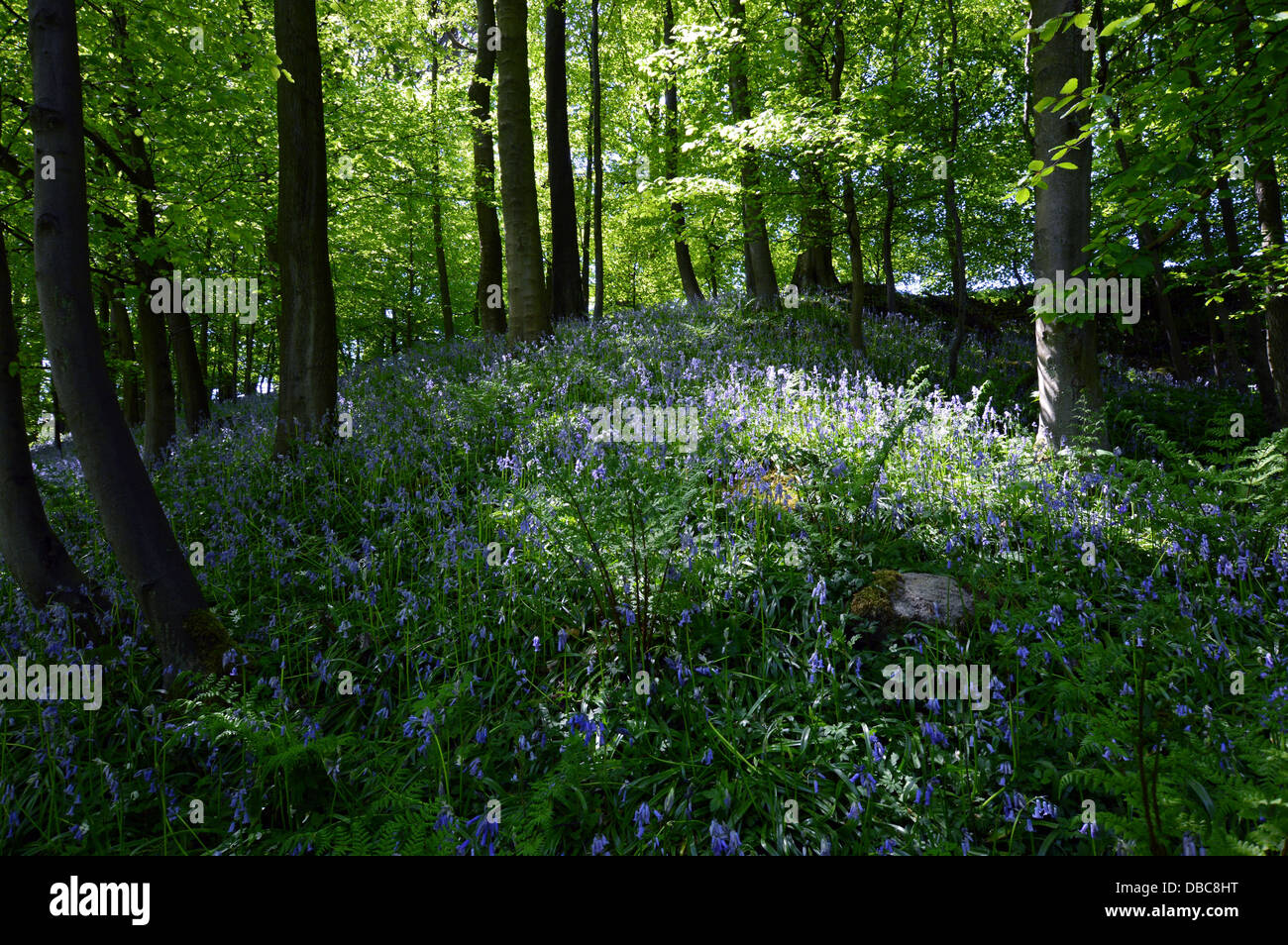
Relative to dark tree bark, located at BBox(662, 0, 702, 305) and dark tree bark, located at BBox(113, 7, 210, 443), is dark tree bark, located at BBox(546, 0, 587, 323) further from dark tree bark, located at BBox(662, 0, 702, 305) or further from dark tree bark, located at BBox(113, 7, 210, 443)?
dark tree bark, located at BBox(113, 7, 210, 443)

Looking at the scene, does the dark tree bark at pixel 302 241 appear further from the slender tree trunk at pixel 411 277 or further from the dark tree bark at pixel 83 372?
the slender tree trunk at pixel 411 277

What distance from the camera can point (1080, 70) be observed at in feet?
19.1

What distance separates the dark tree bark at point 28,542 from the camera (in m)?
4.27

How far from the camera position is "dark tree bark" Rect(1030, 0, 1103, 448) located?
19.0 feet

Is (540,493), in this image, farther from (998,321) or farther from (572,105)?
(572,105)

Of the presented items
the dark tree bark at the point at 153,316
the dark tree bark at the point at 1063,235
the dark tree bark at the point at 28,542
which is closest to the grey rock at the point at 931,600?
the dark tree bark at the point at 1063,235

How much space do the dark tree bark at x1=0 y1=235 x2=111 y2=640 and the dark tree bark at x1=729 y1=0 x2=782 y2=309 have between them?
8584mm

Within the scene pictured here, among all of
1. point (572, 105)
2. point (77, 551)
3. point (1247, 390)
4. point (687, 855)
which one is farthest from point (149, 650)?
point (572, 105)

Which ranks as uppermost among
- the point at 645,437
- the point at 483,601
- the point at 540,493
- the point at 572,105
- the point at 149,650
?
the point at 572,105

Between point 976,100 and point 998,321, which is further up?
point 976,100

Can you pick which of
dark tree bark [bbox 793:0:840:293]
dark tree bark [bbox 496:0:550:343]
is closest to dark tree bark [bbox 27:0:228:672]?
dark tree bark [bbox 496:0:550:343]

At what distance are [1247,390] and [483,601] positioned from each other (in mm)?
14480

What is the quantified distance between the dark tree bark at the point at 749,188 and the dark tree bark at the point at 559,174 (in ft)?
11.2
